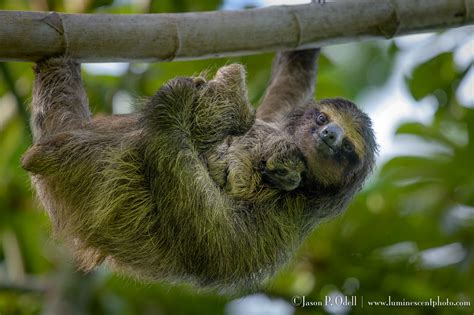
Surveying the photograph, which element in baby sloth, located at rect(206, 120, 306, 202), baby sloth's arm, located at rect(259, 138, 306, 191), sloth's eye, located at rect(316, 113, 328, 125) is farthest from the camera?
sloth's eye, located at rect(316, 113, 328, 125)

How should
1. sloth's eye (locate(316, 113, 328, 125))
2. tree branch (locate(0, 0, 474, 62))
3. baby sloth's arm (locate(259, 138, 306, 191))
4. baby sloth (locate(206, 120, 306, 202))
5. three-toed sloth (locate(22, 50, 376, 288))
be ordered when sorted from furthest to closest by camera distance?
1. sloth's eye (locate(316, 113, 328, 125))
2. baby sloth's arm (locate(259, 138, 306, 191))
3. baby sloth (locate(206, 120, 306, 202))
4. three-toed sloth (locate(22, 50, 376, 288))
5. tree branch (locate(0, 0, 474, 62))

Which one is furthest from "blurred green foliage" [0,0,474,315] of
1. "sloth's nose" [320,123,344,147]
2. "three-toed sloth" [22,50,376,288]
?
"sloth's nose" [320,123,344,147]

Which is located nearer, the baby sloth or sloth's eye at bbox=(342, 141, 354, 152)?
the baby sloth

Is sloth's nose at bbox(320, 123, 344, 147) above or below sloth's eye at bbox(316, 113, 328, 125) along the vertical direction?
below

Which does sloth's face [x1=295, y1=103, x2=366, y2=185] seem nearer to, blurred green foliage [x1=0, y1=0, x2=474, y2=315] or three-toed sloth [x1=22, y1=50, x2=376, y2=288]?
three-toed sloth [x1=22, y1=50, x2=376, y2=288]

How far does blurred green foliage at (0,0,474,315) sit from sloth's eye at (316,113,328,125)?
1.93m

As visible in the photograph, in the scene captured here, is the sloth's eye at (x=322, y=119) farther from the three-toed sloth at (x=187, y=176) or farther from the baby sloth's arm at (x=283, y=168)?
the baby sloth's arm at (x=283, y=168)

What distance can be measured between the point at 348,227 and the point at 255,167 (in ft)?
9.69

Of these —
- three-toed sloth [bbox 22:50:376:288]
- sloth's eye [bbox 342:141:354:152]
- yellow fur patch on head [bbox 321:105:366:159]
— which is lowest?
three-toed sloth [bbox 22:50:376:288]

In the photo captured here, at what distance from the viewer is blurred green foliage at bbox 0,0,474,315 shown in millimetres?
10453

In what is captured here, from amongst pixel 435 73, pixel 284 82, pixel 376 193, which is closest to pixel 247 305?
pixel 376 193

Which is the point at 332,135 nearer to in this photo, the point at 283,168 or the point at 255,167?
the point at 283,168

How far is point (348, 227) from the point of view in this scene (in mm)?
11148

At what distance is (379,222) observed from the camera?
436 inches
